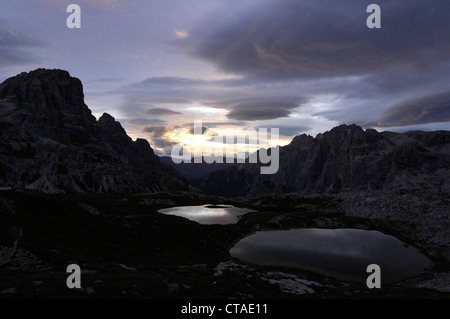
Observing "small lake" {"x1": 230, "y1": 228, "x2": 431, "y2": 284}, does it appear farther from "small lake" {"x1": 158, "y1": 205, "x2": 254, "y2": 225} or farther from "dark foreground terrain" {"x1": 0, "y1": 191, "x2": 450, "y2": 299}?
"small lake" {"x1": 158, "y1": 205, "x2": 254, "y2": 225}

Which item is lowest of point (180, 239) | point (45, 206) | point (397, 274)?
point (397, 274)

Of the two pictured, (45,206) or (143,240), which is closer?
(45,206)

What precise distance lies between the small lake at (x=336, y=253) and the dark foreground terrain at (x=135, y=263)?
4171mm

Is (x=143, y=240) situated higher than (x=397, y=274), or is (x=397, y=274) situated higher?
(x=143, y=240)

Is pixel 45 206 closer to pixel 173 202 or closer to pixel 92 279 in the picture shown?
pixel 92 279

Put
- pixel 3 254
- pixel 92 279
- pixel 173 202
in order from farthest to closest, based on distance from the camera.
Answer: pixel 173 202 → pixel 3 254 → pixel 92 279

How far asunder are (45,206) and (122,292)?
4150cm

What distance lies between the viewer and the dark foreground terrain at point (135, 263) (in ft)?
90.8

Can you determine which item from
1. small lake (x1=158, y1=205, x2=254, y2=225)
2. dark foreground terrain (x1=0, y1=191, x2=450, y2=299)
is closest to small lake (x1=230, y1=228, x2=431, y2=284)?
dark foreground terrain (x1=0, y1=191, x2=450, y2=299)

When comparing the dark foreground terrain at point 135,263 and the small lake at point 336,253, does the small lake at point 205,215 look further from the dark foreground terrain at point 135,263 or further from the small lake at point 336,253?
the small lake at point 336,253

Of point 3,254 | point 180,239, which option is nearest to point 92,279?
point 3,254

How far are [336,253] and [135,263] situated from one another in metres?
47.4

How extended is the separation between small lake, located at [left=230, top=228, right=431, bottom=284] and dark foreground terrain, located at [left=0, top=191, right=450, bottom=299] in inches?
164
